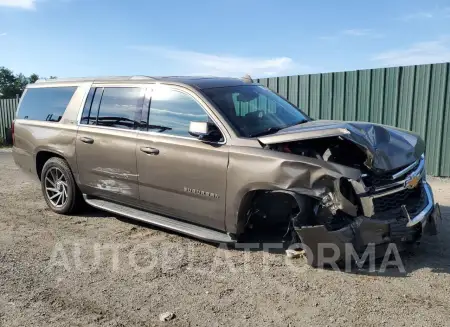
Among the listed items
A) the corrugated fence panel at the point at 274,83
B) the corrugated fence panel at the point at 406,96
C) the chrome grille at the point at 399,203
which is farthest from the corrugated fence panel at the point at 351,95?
the chrome grille at the point at 399,203

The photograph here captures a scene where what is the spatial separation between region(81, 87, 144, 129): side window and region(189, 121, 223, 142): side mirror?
1.08 meters

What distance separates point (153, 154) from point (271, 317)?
2.41 m

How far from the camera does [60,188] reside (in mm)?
6234

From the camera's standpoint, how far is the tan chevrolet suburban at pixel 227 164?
12.3 ft

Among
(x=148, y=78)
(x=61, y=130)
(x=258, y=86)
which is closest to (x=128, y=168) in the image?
(x=148, y=78)

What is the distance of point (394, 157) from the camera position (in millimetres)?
3865

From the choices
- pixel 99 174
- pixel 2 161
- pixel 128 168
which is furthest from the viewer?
pixel 2 161

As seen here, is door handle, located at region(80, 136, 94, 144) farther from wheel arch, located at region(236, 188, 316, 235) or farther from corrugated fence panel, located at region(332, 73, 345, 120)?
corrugated fence panel, located at region(332, 73, 345, 120)

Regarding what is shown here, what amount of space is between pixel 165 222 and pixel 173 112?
1.33 meters

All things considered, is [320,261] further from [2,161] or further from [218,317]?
[2,161]

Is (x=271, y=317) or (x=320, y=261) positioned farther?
(x=320, y=261)

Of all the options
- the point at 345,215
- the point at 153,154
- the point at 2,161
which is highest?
the point at 153,154

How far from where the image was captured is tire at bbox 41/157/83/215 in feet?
19.7

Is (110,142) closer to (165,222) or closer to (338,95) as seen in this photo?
(165,222)
